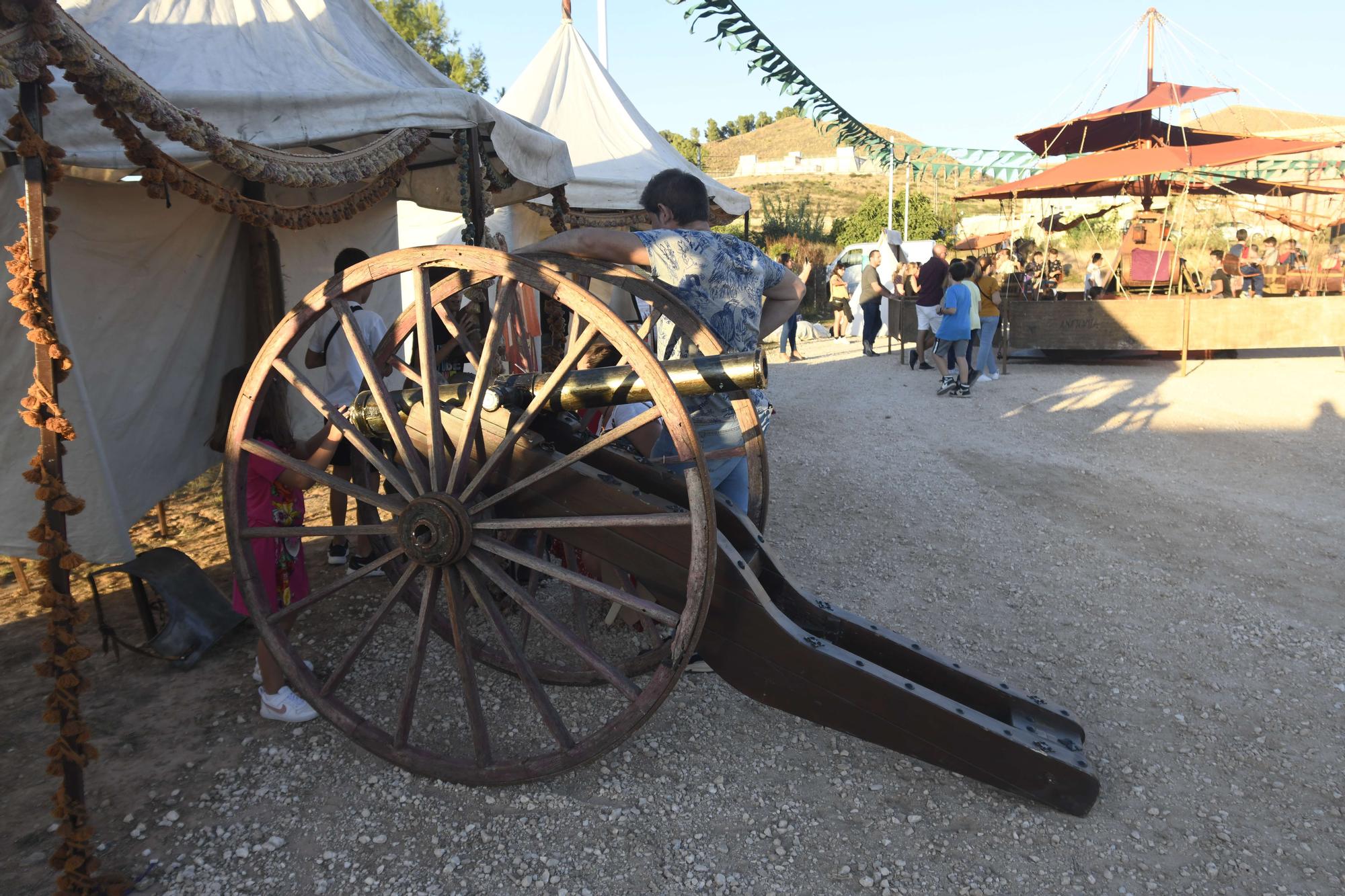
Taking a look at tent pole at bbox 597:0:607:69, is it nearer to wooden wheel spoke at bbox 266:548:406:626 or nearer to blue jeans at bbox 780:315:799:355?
blue jeans at bbox 780:315:799:355

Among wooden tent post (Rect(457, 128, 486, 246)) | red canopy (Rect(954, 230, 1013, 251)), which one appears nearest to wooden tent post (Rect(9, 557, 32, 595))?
wooden tent post (Rect(457, 128, 486, 246))

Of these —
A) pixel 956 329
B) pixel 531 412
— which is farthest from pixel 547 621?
pixel 956 329

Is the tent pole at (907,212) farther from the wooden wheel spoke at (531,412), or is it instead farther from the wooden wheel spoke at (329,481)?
the wooden wheel spoke at (329,481)

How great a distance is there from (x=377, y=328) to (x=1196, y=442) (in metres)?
6.66

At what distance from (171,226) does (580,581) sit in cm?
320

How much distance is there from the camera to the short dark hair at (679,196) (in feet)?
9.49

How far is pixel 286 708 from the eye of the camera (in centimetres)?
305

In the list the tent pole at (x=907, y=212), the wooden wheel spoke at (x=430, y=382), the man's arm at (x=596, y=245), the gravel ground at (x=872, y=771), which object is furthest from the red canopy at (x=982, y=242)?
the wooden wheel spoke at (x=430, y=382)

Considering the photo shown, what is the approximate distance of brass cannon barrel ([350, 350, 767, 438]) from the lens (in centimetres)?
238

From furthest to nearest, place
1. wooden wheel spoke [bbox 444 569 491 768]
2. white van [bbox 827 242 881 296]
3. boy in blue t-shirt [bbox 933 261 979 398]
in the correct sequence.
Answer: white van [bbox 827 242 881 296] → boy in blue t-shirt [bbox 933 261 979 398] → wooden wheel spoke [bbox 444 569 491 768]

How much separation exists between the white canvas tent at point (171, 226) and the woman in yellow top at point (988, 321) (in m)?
7.04

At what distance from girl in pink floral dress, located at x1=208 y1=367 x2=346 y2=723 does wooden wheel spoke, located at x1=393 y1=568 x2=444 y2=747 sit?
2.01 ft

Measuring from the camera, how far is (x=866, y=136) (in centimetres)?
1434

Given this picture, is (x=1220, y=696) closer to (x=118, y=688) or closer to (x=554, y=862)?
(x=554, y=862)
